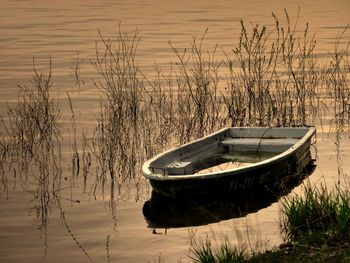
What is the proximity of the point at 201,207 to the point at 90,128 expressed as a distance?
6.37m

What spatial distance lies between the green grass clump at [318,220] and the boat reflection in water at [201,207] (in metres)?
1.73

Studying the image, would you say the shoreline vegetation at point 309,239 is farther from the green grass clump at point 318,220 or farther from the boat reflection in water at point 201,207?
the boat reflection in water at point 201,207

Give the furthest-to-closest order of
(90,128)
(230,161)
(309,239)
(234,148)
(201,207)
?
(90,128), (234,148), (230,161), (201,207), (309,239)

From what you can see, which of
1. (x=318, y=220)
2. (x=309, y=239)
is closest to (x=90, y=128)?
(x=318, y=220)


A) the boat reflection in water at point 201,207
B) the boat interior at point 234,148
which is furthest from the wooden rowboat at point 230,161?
the boat reflection in water at point 201,207

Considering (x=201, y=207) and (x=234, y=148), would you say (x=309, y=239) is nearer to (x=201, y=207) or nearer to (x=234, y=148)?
(x=201, y=207)

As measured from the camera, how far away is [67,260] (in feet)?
39.4

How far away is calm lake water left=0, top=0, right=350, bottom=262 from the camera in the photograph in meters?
12.5

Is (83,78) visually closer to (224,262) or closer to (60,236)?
(60,236)

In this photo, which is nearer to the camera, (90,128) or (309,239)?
(309,239)

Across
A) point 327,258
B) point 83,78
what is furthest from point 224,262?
point 83,78

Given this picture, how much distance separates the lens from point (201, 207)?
13625mm

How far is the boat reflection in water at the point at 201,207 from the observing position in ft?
44.0

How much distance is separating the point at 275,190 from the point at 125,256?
3.45 m
